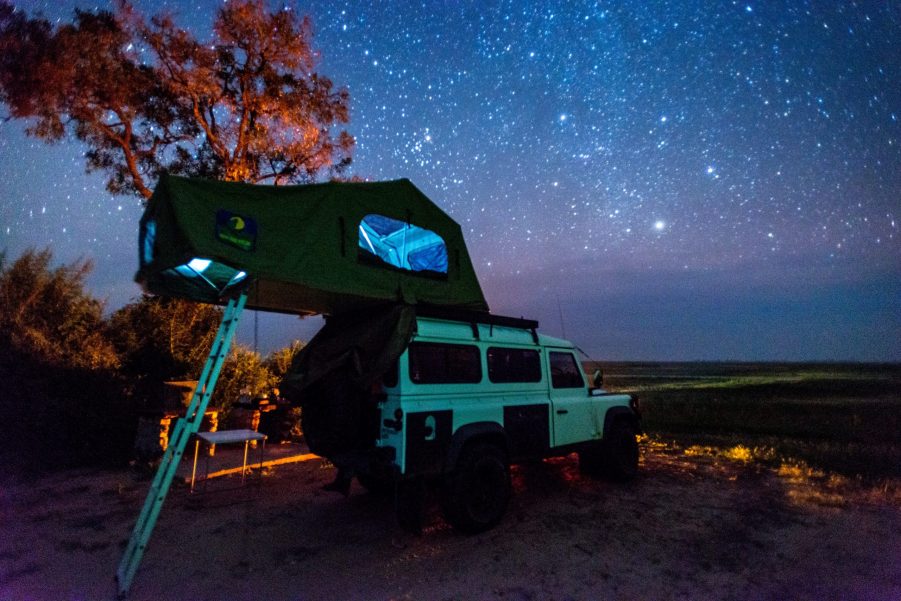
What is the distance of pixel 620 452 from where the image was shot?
24.0 ft

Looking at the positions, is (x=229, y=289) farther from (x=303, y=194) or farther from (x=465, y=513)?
(x=465, y=513)

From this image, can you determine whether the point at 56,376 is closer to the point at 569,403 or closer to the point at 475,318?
the point at 475,318

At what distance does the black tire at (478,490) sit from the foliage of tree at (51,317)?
30.0ft

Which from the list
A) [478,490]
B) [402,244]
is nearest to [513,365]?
[478,490]

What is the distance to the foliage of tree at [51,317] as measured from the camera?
9.45 meters

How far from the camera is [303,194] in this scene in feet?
15.6

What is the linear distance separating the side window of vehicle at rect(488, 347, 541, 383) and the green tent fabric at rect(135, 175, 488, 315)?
36.2 inches

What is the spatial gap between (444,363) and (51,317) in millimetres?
11432

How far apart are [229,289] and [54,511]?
3.82 metres

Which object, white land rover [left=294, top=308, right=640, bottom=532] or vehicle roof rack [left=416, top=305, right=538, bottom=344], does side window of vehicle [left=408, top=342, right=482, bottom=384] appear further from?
vehicle roof rack [left=416, top=305, right=538, bottom=344]

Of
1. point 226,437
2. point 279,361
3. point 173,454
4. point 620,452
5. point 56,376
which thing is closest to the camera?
point 173,454

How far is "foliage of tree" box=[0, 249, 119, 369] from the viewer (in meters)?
9.45

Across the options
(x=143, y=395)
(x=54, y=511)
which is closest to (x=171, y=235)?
(x=54, y=511)

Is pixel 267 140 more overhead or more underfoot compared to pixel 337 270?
more overhead
